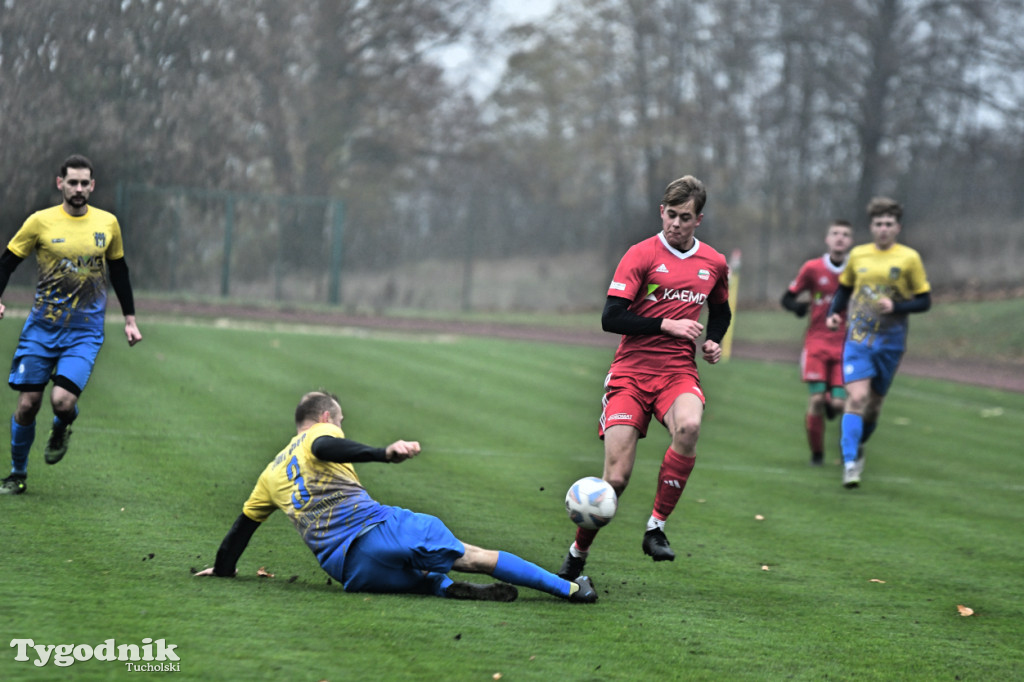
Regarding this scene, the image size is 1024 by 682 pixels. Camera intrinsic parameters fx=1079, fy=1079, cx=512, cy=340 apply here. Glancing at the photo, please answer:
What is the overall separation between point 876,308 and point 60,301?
640 centimetres

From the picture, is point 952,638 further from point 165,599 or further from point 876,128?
point 876,128

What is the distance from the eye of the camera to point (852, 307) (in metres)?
9.35

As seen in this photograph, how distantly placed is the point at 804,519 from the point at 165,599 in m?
4.91

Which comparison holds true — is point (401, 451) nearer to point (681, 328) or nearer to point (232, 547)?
point (232, 547)

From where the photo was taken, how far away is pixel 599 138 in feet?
124

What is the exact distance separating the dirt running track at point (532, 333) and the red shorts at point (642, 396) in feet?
50.7

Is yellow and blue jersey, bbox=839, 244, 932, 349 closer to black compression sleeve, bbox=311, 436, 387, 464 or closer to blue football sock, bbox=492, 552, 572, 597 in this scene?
blue football sock, bbox=492, 552, 572, 597

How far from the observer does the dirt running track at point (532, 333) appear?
2177cm

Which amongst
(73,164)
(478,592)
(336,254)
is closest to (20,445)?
(73,164)

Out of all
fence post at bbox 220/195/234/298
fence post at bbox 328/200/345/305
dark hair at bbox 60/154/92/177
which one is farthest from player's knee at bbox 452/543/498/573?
fence post at bbox 328/200/345/305

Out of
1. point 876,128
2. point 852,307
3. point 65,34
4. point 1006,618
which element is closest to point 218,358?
point 65,34

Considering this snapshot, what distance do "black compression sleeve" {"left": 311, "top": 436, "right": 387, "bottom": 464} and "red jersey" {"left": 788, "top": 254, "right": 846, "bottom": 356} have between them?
6761 mm

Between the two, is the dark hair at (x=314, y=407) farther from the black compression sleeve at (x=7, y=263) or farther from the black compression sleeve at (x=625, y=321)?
the black compression sleeve at (x=7, y=263)

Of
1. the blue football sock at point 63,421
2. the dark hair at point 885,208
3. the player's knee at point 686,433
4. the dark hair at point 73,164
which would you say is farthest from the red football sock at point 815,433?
the dark hair at point 73,164
